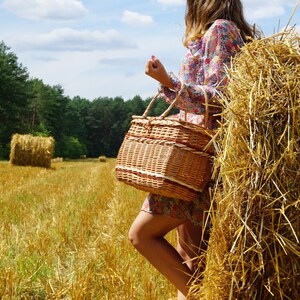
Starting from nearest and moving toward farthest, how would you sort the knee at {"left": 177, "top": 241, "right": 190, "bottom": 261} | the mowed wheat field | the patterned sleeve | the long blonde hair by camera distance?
1. the patterned sleeve
2. the long blonde hair
3. the knee at {"left": 177, "top": 241, "right": 190, "bottom": 261}
4. the mowed wheat field

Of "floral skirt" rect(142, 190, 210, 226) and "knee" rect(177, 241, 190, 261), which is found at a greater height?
"floral skirt" rect(142, 190, 210, 226)

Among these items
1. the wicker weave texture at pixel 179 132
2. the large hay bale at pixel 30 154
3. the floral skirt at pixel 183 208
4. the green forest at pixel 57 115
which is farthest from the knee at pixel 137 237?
the green forest at pixel 57 115

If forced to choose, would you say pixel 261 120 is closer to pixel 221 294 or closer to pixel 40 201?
pixel 221 294

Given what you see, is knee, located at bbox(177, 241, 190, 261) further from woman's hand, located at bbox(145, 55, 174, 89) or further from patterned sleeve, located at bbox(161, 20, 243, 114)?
woman's hand, located at bbox(145, 55, 174, 89)

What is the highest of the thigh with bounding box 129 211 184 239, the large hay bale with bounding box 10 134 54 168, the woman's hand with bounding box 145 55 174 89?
the woman's hand with bounding box 145 55 174 89

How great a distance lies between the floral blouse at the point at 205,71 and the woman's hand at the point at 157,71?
0.04 metres

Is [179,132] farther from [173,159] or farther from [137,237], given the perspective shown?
[137,237]

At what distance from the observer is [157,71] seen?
2746mm

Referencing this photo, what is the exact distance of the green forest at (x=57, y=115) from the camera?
4322cm

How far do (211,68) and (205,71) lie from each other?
4 centimetres

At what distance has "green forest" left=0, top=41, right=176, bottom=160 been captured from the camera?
43.2 meters

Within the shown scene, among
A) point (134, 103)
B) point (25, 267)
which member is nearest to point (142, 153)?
point (25, 267)

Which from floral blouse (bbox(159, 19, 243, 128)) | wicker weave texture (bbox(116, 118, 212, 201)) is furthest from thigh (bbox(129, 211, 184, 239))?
floral blouse (bbox(159, 19, 243, 128))

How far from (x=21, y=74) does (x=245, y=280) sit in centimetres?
4608
